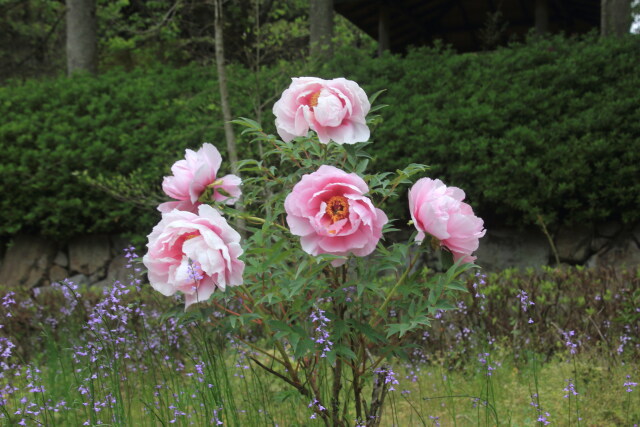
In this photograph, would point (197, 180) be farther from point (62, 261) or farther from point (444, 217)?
point (62, 261)

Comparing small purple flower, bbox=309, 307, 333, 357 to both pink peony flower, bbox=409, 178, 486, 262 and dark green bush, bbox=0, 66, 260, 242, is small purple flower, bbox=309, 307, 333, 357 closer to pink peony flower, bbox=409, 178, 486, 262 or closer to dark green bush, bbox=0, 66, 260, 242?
pink peony flower, bbox=409, 178, 486, 262

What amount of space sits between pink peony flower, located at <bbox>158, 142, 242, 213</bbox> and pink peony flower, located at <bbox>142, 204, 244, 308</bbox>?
268 millimetres

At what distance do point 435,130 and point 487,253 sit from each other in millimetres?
1586

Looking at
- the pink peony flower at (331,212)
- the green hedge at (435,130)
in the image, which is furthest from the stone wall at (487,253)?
the pink peony flower at (331,212)

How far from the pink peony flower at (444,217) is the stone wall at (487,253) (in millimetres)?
4047

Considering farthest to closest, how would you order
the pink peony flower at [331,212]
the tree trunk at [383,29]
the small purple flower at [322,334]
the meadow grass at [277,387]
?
the tree trunk at [383,29], the meadow grass at [277,387], the small purple flower at [322,334], the pink peony flower at [331,212]

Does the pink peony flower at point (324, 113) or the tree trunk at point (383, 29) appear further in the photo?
the tree trunk at point (383, 29)

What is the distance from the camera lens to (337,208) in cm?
181

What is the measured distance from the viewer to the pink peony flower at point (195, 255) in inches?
70.7

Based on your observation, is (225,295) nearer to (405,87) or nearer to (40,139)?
(405,87)

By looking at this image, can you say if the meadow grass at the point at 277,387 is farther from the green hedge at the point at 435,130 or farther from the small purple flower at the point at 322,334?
the green hedge at the point at 435,130

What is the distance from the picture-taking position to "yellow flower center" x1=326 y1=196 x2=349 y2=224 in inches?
70.2

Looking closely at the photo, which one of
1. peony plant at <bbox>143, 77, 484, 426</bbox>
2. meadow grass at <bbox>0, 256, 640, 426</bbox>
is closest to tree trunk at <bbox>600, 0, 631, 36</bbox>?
meadow grass at <bbox>0, 256, 640, 426</bbox>

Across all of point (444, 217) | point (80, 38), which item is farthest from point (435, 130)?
point (80, 38)
